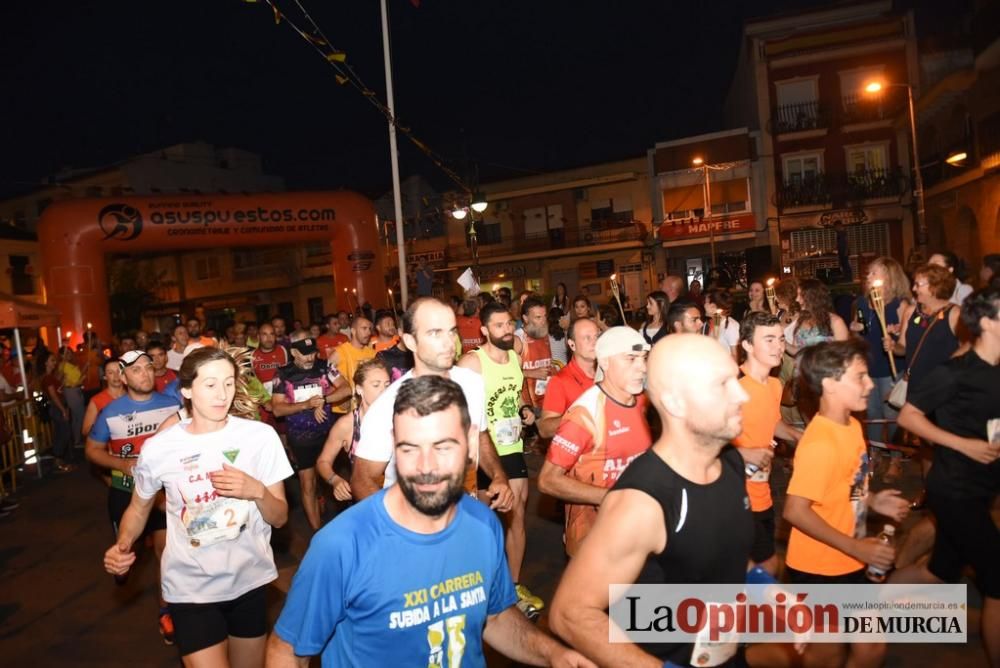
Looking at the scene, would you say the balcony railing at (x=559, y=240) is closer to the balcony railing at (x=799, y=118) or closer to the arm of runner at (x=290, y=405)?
the balcony railing at (x=799, y=118)

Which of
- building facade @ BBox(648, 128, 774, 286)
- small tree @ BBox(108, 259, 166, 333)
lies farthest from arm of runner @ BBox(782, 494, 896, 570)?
small tree @ BBox(108, 259, 166, 333)

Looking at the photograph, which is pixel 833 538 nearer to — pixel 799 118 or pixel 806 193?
pixel 806 193

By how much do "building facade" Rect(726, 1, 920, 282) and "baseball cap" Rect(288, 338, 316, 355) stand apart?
1058 inches

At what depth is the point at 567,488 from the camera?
380 centimetres

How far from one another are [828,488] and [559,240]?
35.2m

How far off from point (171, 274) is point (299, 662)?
4851 cm

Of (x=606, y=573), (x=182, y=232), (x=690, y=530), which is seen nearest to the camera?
(x=606, y=573)

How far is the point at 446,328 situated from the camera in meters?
4.14

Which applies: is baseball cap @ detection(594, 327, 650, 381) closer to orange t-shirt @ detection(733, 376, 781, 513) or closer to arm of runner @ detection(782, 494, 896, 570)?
orange t-shirt @ detection(733, 376, 781, 513)

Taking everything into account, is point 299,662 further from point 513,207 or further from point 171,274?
point 171,274

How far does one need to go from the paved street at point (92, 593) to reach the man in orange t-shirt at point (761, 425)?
3.77ft

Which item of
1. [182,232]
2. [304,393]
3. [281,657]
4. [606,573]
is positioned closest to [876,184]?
[182,232]

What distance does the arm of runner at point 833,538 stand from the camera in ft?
10.2

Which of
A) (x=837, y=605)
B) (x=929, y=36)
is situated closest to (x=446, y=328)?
(x=837, y=605)
